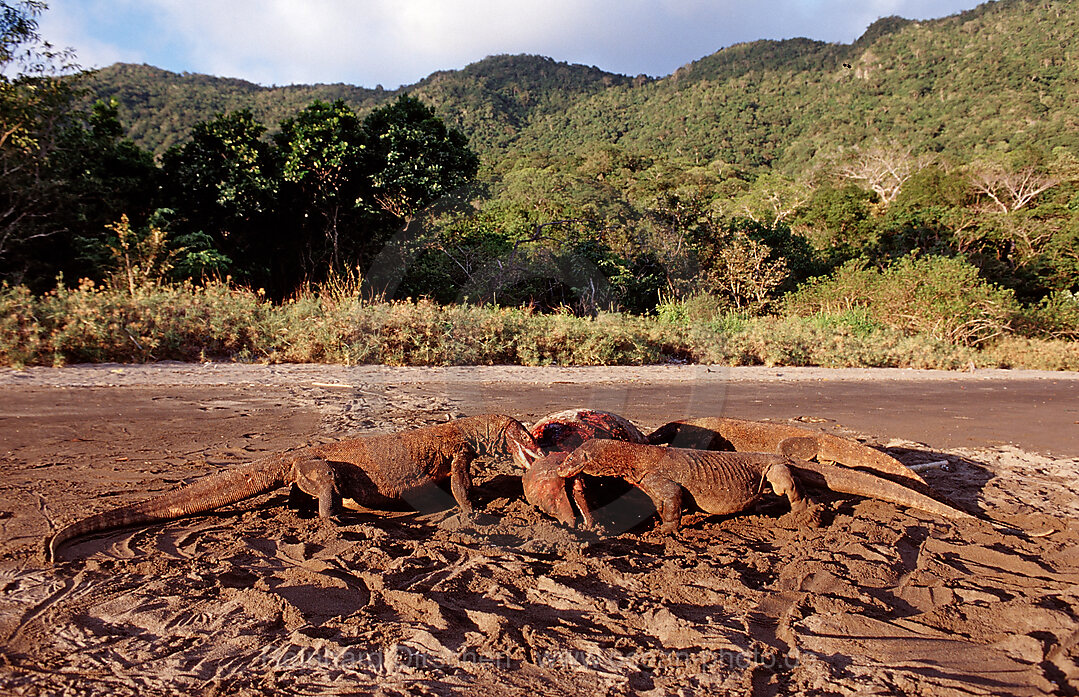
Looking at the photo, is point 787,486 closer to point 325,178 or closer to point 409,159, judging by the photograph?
point 409,159

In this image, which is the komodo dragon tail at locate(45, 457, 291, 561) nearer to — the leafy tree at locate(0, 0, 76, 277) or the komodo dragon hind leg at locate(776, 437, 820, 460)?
the komodo dragon hind leg at locate(776, 437, 820, 460)

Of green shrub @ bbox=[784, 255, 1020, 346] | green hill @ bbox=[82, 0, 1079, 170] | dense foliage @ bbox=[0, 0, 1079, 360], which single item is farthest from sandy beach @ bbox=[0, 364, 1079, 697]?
green hill @ bbox=[82, 0, 1079, 170]

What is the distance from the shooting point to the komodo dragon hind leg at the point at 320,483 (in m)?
3.04

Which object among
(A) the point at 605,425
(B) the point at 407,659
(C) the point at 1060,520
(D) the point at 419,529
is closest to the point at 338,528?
(D) the point at 419,529

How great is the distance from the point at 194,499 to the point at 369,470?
841 mm

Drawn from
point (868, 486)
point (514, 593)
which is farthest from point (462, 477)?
point (868, 486)

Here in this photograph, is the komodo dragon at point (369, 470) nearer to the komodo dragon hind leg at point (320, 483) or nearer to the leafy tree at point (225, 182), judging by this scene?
the komodo dragon hind leg at point (320, 483)

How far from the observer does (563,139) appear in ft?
186

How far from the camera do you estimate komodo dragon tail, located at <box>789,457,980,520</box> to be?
335 centimetres

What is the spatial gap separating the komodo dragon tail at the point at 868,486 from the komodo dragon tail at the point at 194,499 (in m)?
2.82

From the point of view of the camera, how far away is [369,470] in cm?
320

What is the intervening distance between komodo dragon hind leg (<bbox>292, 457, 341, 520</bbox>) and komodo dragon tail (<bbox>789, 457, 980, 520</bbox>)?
96.5 inches

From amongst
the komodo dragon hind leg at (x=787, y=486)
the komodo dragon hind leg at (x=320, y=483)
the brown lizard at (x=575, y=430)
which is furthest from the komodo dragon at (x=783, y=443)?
the komodo dragon hind leg at (x=320, y=483)

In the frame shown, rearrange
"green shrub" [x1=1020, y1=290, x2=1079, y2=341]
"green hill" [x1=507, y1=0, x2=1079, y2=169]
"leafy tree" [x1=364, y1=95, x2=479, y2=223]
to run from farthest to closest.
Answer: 1. "green hill" [x1=507, y1=0, x2=1079, y2=169]
2. "green shrub" [x1=1020, y1=290, x2=1079, y2=341]
3. "leafy tree" [x1=364, y1=95, x2=479, y2=223]
